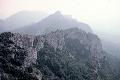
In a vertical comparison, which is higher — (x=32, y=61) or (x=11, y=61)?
(x=11, y=61)

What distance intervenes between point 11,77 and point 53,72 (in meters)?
75.4

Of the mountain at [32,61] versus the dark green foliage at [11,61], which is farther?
the mountain at [32,61]

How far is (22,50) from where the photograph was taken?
426ft

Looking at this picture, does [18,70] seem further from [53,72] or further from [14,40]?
[53,72]

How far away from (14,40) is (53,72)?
44166 millimetres

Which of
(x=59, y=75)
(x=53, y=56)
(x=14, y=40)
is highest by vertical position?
(x=14, y=40)

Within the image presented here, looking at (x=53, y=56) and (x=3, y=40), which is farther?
(x=53, y=56)

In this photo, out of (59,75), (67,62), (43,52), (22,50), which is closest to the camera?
(22,50)

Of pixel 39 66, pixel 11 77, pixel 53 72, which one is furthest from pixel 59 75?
pixel 11 77

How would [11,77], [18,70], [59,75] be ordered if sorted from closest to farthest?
[11,77]
[18,70]
[59,75]

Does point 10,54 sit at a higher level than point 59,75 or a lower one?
higher

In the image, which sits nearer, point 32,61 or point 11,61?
point 11,61

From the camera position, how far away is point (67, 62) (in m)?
199

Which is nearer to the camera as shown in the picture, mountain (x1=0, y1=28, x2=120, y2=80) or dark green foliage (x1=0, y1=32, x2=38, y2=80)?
dark green foliage (x1=0, y1=32, x2=38, y2=80)
